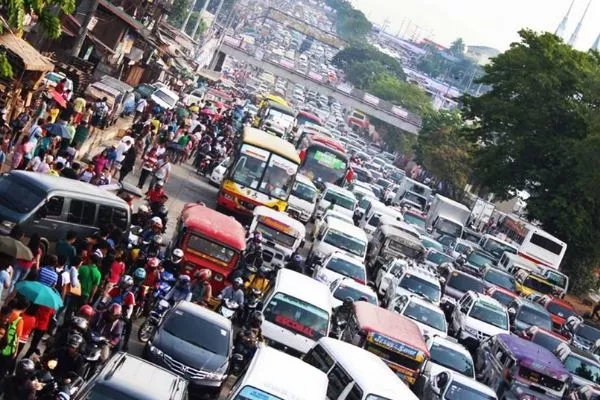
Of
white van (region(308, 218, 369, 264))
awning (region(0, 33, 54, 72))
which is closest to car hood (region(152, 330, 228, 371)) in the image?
awning (region(0, 33, 54, 72))

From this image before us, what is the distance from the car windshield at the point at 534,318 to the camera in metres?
35.1

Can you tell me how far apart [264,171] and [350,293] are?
31.6 feet

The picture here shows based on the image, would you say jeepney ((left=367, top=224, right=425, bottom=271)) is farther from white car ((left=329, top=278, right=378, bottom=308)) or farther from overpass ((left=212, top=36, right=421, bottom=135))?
overpass ((left=212, top=36, right=421, bottom=135))

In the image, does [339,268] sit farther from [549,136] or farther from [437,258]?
[549,136]

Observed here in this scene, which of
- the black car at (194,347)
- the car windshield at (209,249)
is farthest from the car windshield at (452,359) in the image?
the black car at (194,347)

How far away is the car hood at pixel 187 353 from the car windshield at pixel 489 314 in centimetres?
1580

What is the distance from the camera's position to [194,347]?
682 inches

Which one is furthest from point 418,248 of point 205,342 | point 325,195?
point 205,342

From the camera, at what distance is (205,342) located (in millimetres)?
17516

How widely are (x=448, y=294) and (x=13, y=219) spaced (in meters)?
20.0

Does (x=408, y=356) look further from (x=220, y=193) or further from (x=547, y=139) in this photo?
(x=547, y=139)

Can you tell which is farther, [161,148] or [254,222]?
[161,148]

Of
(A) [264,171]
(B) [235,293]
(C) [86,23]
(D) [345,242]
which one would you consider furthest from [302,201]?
(B) [235,293]

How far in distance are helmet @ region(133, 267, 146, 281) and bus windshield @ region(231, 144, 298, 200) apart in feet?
54.4
